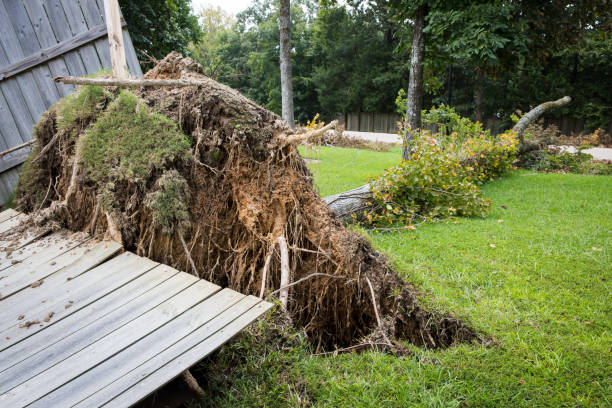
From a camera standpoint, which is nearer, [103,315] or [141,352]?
[141,352]

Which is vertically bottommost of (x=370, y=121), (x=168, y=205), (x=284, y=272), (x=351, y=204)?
(x=370, y=121)

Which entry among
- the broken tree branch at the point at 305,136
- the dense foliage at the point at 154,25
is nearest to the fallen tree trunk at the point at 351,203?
the broken tree branch at the point at 305,136

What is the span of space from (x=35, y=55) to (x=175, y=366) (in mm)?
4846

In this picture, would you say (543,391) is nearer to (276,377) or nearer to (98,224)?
(276,377)

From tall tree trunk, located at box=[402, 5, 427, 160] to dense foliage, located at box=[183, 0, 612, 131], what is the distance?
0.19 m

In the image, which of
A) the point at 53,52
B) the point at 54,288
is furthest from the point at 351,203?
the point at 53,52

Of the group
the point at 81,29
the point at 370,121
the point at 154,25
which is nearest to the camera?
the point at 81,29

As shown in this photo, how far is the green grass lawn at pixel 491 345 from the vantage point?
2068 millimetres

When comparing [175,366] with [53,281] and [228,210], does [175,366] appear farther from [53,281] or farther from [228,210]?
[228,210]

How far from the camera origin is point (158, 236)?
2777 millimetres

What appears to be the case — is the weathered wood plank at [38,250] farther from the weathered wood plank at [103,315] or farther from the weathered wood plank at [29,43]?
the weathered wood plank at [29,43]

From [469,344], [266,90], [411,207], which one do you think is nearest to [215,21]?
[266,90]

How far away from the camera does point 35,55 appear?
455 centimetres

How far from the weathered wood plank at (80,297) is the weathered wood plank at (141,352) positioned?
1.90 feet
